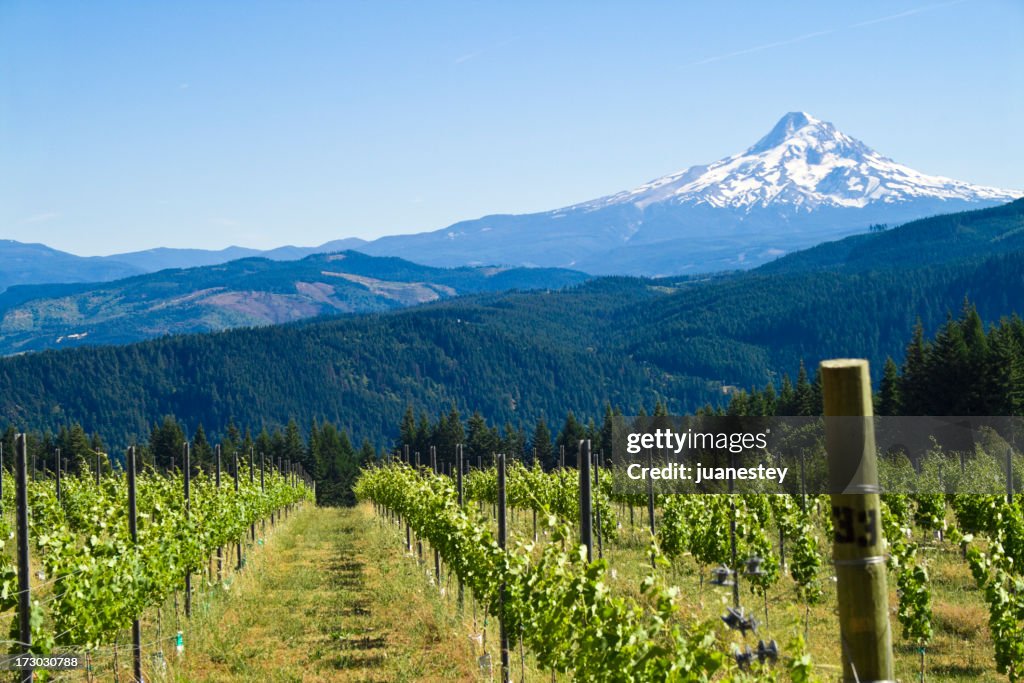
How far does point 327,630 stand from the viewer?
1817 centimetres

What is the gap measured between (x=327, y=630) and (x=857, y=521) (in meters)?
15.9

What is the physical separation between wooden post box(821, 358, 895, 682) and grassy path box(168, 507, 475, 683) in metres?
11.0

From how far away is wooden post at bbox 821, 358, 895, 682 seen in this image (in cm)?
362

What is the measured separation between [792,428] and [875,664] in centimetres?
5732

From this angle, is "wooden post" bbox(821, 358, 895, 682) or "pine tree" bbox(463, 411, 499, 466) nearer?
"wooden post" bbox(821, 358, 895, 682)

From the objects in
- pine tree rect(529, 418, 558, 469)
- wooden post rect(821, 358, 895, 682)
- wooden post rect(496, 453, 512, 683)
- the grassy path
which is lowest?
pine tree rect(529, 418, 558, 469)

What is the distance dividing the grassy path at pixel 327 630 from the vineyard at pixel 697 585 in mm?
927

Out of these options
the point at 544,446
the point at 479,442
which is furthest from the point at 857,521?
the point at 479,442

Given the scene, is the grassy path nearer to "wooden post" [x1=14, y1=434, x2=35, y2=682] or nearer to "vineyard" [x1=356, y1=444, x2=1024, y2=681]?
"vineyard" [x1=356, y1=444, x2=1024, y2=681]

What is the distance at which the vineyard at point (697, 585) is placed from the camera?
6.84m

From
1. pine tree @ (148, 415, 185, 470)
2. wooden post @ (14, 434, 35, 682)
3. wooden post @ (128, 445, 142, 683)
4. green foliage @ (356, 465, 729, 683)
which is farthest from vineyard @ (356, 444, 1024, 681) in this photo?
pine tree @ (148, 415, 185, 470)

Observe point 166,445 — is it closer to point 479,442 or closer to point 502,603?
point 479,442

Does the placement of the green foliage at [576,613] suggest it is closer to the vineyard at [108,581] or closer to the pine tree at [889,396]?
the vineyard at [108,581]

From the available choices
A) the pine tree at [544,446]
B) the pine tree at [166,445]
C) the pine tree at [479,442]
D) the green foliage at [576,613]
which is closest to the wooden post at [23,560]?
→ the green foliage at [576,613]
